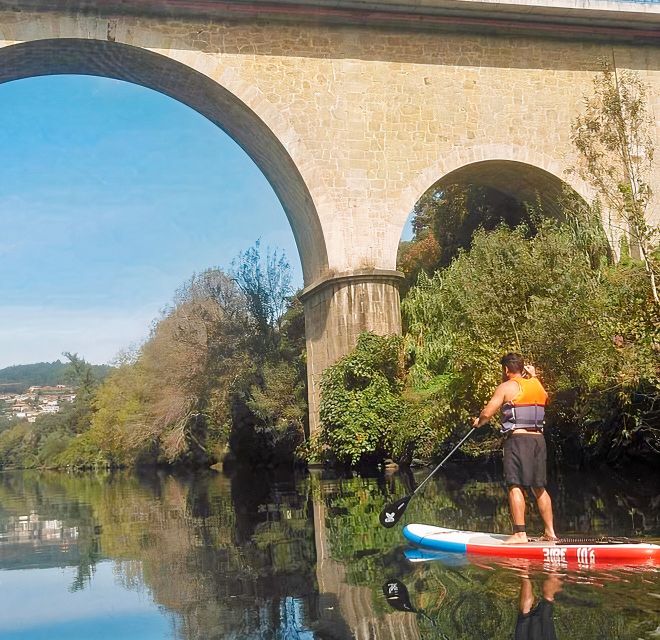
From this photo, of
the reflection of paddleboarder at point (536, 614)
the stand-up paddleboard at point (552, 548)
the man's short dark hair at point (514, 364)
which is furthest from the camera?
the man's short dark hair at point (514, 364)

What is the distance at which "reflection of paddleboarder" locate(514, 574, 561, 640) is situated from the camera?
3.67 metres

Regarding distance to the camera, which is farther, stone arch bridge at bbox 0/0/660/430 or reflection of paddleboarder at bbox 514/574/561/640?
stone arch bridge at bbox 0/0/660/430

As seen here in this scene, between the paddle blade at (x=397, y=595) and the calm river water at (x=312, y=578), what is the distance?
0.03 m

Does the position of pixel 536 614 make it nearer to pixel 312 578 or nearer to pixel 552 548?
pixel 552 548

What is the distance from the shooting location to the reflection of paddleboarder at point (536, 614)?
367 centimetres

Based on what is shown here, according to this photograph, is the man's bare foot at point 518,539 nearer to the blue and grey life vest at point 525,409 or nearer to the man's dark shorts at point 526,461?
the man's dark shorts at point 526,461

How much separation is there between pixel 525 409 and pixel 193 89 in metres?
11.5

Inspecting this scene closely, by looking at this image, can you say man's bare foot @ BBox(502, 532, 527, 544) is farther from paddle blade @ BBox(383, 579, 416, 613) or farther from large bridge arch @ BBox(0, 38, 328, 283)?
large bridge arch @ BBox(0, 38, 328, 283)

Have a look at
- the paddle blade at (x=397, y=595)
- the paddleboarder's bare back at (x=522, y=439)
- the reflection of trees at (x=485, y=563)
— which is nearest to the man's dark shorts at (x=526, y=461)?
the paddleboarder's bare back at (x=522, y=439)

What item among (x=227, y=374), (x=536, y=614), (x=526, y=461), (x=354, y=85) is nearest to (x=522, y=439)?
(x=526, y=461)

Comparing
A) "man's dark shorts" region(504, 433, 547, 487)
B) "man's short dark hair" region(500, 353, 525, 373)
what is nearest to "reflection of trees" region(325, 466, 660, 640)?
"man's dark shorts" region(504, 433, 547, 487)

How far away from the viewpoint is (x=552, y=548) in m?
5.43

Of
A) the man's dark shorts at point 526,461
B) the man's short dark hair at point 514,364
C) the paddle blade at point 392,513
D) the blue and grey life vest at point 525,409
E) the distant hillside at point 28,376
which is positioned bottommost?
the paddle blade at point 392,513

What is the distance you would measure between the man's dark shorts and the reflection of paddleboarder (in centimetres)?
116
